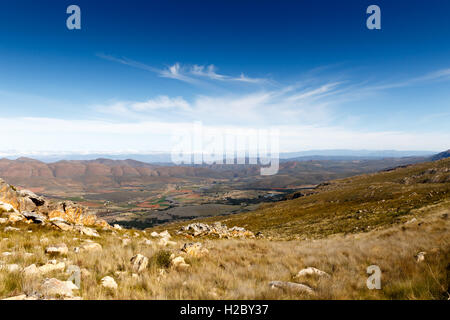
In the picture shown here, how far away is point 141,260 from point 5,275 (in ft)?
11.1

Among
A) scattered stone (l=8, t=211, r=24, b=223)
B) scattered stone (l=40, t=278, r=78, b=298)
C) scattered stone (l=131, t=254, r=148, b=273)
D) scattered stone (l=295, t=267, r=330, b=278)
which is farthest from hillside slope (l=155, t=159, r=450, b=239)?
scattered stone (l=8, t=211, r=24, b=223)

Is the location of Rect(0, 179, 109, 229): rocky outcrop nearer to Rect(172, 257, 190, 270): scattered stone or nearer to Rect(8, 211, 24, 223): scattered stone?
Rect(8, 211, 24, 223): scattered stone

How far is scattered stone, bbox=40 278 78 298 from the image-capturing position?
4.50 metres

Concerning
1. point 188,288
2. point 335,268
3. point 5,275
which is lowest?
point 335,268

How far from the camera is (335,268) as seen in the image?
7414 millimetres

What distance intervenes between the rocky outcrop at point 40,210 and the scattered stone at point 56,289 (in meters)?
10.6

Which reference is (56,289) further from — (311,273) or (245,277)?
(311,273)

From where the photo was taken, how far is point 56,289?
4.59 meters

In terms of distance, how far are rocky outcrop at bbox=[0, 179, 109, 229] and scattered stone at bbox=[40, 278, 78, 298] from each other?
34.9ft

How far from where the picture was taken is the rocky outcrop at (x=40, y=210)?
14.5 m

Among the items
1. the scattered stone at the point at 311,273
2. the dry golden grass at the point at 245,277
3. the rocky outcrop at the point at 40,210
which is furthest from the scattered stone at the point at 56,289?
the rocky outcrop at the point at 40,210
